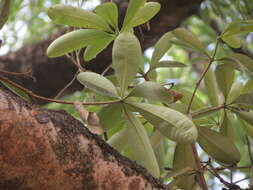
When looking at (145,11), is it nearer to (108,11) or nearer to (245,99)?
(108,11)

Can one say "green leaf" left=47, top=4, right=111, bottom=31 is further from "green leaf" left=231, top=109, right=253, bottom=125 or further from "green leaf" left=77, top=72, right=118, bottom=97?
"green leaf" left=231, top=109, right=253, bottom=125

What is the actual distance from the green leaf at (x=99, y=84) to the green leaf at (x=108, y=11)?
4.5 inches

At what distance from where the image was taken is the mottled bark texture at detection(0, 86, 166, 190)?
0.50 meters

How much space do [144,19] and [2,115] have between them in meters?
0.30

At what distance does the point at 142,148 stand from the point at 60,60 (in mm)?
1275

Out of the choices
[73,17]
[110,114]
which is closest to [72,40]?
[73,17]

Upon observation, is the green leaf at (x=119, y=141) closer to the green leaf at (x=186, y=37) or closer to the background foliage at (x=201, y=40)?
the background foliage at (x=201, y=40)

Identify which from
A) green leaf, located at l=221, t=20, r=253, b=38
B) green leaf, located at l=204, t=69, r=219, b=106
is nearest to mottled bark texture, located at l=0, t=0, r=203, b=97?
green leaf, located at l=204, t=69, r=219, b=106

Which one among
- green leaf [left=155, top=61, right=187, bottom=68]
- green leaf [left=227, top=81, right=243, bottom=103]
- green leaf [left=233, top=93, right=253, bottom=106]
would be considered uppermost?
green leaf [left=155, top=61, right=187, bottom=68]

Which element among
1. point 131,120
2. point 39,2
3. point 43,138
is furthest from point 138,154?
point 39,2

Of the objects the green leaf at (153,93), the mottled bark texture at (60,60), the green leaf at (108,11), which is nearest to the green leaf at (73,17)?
the green leaf at (108,11)

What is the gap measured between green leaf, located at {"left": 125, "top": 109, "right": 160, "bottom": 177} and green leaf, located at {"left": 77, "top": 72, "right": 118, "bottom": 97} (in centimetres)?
6

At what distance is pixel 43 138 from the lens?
0.52m

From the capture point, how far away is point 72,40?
25.9 inches
